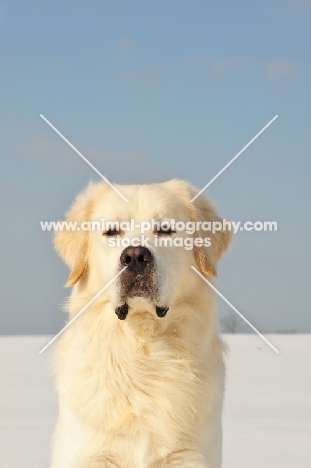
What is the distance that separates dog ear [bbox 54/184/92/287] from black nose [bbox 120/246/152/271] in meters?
0.76

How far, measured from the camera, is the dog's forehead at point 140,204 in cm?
510

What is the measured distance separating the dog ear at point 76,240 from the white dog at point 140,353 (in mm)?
17

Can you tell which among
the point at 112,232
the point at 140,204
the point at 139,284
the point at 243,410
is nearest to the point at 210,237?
the point at 140,204

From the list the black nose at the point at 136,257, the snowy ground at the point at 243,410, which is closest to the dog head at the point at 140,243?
the black nose at the point at 136,257

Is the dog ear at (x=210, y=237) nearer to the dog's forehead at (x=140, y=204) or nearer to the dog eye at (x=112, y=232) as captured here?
the dog's forehead at (x=140, y=204)

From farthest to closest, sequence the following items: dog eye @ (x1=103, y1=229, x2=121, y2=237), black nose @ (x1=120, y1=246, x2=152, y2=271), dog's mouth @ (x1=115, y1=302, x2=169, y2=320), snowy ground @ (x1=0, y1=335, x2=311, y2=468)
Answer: snowy ground @ (x1=0, y1=335, x2=311, y2=468), dog eye @ (x1=103, y1=229, x2=121, y2=237), dog's mouth @ (x1=115, y1=302, x2=169, y2=320), black nose @ (x1=120, y1=246, x2=152, y2=271)

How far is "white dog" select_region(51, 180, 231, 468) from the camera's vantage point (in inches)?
187

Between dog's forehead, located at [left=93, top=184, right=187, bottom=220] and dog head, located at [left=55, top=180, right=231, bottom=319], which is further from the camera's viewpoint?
dog's forehead, located at [left=93, top=184, right=187, bottom=220]

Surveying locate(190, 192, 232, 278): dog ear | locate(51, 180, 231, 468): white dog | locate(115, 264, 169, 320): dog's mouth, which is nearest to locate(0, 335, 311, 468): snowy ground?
locate(51, 180, 231, 468): white dog

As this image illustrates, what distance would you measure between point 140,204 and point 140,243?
17.8 inches

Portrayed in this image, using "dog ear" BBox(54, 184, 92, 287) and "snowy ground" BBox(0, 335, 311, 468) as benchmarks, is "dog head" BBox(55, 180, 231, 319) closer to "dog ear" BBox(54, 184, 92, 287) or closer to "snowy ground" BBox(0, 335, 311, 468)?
"dog ear" BBox(54, 184, 92, 287)

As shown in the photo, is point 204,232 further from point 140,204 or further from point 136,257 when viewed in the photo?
point 136,257

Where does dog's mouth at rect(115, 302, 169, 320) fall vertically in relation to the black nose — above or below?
→ below

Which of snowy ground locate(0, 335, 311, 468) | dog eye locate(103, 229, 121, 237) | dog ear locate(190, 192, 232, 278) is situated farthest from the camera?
snowy ground locate(0, 335, 311, 468)
